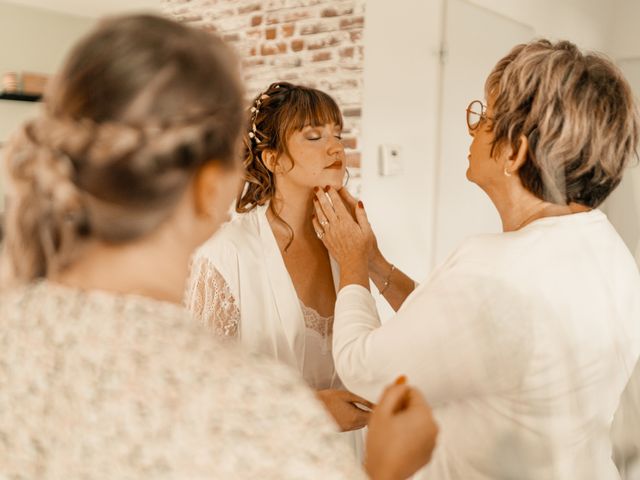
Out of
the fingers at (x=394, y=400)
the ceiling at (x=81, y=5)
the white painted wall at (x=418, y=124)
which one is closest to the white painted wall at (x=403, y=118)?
the white painted wall at (x=418, y=124)

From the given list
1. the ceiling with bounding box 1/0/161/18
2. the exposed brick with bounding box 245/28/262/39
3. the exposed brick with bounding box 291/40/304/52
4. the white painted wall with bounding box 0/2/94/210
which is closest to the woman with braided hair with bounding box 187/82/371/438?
the exposed brick with bounding box 291/40/304/52

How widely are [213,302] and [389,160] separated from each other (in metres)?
1.28

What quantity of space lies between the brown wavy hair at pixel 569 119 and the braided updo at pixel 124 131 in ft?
1.94

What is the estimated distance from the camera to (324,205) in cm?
149

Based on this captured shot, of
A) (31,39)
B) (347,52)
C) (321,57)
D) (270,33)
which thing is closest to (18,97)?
(31,39)

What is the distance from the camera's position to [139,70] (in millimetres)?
579

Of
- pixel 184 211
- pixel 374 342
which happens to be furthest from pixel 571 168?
pixel 184 211

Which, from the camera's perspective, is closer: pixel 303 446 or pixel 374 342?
pixel 303 446

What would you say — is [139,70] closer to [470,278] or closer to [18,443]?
[18,443]

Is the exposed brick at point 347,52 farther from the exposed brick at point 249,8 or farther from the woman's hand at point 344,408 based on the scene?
the woman's hand at point 344,408

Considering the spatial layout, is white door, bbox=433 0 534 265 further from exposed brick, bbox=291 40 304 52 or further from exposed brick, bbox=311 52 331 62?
exposed brick, bbox=291 40 304 52

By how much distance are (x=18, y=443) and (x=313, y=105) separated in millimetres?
1110

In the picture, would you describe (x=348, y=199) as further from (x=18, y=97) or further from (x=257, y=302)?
(x=18, y=97)

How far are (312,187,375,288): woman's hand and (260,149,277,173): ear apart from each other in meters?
0.13
